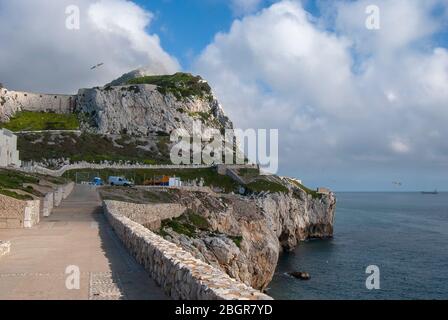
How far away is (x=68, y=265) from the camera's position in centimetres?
1440

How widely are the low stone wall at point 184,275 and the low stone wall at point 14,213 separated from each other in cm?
1198

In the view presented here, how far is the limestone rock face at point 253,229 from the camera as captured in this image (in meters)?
41.6

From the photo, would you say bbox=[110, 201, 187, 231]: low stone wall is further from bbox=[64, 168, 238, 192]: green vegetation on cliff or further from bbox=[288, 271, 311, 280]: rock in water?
bbox=[64, 168, 238, 192]: green vegetation on cliff

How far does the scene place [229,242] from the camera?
1725 inches

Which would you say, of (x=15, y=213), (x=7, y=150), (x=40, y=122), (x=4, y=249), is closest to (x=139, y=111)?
(x=40, y=122)

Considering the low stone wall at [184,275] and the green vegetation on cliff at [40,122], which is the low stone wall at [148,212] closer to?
the low stone wall at [184,275]

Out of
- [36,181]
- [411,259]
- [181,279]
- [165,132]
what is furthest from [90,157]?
[181,279]

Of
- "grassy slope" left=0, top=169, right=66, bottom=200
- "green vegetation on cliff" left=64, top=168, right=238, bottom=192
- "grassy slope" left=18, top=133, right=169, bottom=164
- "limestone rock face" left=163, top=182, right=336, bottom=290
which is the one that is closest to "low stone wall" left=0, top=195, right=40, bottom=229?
"grassy slope" left=0, top=169, right=66, bottom=200

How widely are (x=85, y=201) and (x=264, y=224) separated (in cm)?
2469

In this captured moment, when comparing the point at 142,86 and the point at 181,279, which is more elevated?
the point at 142,86

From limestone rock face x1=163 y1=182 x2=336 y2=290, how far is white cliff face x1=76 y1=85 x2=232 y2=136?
175 feet

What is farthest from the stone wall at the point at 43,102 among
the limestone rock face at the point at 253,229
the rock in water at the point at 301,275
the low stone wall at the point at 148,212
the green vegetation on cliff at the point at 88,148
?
the rock in water at the point at 301,275

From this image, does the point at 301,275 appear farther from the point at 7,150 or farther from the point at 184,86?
the point at 184,86
